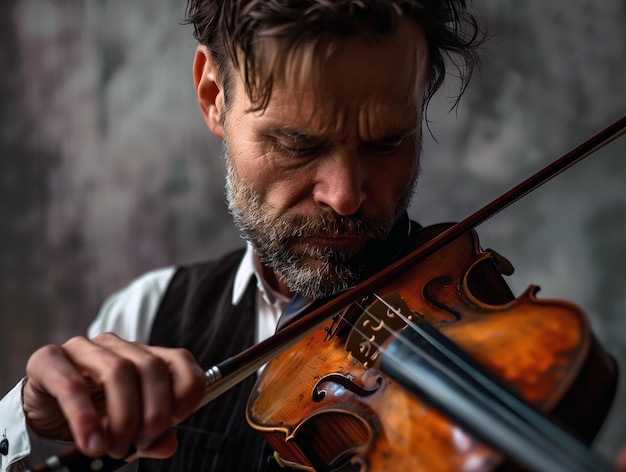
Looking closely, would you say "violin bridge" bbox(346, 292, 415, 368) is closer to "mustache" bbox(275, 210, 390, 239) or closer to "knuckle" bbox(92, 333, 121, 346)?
"mustache" bbox(275, 210, 390, 239)

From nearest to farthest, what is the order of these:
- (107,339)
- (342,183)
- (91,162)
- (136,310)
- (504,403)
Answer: (504,403) < (107,339) < (342,183) < (136,310) < (91,162)

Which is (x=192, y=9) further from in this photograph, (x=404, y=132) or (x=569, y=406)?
(x=569, y=406)

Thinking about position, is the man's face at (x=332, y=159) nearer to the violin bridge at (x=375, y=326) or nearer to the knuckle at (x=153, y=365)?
the violin bridge at (x=375, y=326)

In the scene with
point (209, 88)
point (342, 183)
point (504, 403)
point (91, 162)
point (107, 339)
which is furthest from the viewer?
point (91, 162)

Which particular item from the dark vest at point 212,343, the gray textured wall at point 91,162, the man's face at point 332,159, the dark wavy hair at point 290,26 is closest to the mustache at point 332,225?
the man's face at point 332,159

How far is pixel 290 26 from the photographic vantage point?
0.59 m

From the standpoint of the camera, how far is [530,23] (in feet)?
3.59

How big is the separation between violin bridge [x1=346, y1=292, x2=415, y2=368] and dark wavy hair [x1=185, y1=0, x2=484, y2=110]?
0.24 meters

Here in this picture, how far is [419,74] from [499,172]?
1.70ft

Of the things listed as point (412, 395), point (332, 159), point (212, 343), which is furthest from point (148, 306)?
point (412, 395)

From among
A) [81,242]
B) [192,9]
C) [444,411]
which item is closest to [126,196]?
[81,242]

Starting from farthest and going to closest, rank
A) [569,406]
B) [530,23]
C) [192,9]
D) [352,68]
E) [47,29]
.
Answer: [47,29]
[530,23]
[192,9]
[352,68]
[569,406]

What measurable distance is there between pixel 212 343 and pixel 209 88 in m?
0.36

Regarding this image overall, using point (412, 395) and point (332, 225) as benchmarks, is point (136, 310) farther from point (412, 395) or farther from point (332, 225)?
point (412, 395)
